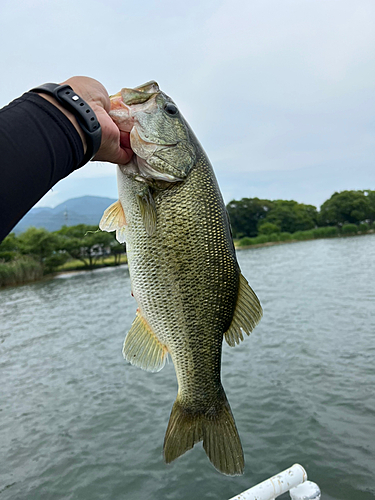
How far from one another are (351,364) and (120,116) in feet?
39.4

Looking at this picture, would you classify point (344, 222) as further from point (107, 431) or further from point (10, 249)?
point (107, 431)

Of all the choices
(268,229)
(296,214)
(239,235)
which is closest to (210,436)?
(268,229)

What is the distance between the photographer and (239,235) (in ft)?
325

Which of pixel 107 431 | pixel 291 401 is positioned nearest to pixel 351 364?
pixel 291 401

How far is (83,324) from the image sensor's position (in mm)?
22578

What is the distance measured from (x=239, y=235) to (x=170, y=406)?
89.5 meters

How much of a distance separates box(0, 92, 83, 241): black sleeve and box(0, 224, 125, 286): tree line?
45836 mm

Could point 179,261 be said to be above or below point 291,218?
below

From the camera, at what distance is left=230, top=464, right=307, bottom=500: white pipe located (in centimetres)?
349

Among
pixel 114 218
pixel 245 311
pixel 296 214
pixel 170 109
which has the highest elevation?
pixel 296 214

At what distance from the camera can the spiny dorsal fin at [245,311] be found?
7.81 ft

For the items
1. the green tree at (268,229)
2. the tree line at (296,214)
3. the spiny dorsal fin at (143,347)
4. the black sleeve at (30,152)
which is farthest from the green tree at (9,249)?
the green tree at (268,229)

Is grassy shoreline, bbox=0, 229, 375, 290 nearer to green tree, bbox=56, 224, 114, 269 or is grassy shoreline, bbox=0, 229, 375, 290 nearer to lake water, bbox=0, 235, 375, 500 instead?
green tree, bbox=56, 224, 114, 269

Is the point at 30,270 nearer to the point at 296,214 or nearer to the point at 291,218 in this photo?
the point at 291,218
